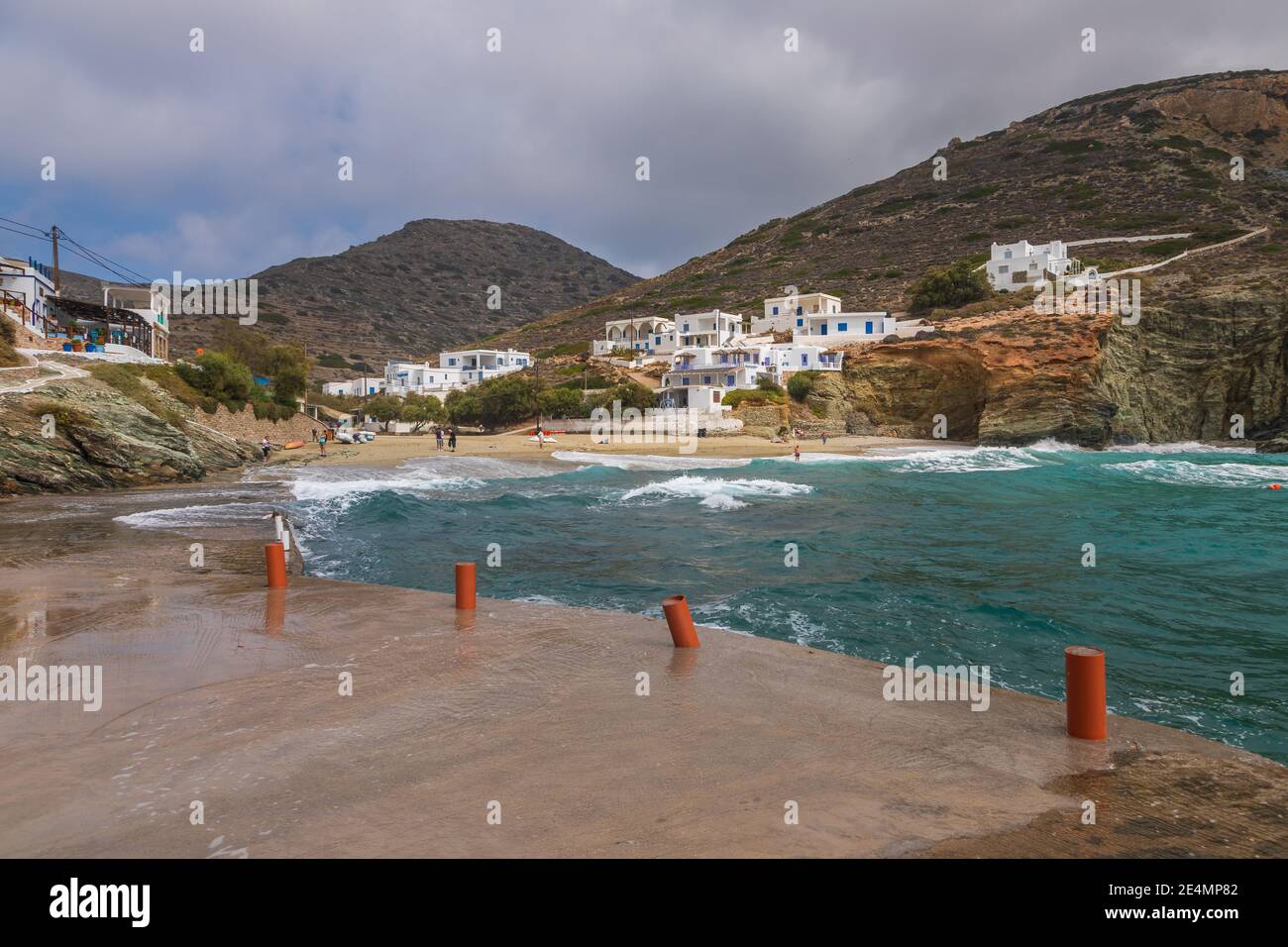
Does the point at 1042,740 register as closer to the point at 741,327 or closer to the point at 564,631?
the point at 564,631

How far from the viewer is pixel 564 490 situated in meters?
30.6

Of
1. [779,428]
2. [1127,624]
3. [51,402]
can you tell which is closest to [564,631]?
[1127,624]

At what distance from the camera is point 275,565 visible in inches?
436

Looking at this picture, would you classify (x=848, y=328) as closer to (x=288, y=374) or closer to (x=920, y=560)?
(x=288, y=374)

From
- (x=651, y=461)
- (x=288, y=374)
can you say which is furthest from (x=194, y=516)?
(x=288, y=374)

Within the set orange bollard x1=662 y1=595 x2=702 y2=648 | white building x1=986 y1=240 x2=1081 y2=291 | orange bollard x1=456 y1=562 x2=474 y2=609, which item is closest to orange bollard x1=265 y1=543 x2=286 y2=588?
orange bollard x1=456 y1=562 x2=474 y2=609

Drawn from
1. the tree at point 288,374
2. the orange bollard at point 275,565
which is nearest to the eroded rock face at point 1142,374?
the tree at point 288,374

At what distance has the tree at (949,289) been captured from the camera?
7769cm

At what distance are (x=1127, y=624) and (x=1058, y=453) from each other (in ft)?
132

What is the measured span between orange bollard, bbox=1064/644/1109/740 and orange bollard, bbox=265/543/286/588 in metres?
10.3

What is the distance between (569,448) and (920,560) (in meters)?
38.0

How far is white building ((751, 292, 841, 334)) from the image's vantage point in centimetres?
8144

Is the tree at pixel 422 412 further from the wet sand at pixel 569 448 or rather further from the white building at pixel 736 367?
the white building at pixel 736 367

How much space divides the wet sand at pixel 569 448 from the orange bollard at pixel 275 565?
29130 millimetres
